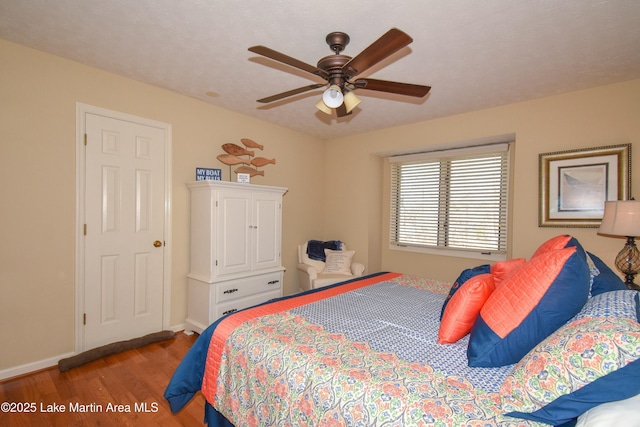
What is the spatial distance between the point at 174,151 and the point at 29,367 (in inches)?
84.7

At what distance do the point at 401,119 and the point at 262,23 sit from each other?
2.32m

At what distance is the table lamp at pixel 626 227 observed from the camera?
220 centimetres

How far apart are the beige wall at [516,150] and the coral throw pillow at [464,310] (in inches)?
85.8

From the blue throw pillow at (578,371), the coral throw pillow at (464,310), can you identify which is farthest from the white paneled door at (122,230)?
the blue throw pillow at (578,371)

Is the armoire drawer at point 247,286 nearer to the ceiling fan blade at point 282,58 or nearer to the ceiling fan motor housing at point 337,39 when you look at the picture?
the ceiling fan blade at point 282,58

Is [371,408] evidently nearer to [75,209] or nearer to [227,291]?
[227,291]

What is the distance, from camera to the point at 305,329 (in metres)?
1.60

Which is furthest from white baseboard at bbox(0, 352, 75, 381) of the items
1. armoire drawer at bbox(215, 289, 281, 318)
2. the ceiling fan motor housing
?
the ceiling fan motor housing

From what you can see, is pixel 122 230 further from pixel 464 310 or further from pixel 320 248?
pixel 464 310

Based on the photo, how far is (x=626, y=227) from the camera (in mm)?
2223

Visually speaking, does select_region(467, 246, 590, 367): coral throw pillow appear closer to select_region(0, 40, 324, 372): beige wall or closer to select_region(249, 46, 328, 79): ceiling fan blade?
select_region(249, 46, 328, 79): ceiling fan blade

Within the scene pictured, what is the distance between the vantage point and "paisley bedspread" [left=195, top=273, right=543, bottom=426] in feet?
3.36

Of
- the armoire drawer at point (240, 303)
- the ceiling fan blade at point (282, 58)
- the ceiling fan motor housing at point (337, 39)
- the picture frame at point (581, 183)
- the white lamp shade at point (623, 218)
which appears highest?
the ceiling fan motor housing at point (337, 39)

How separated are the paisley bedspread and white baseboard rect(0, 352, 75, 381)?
1781 mm
